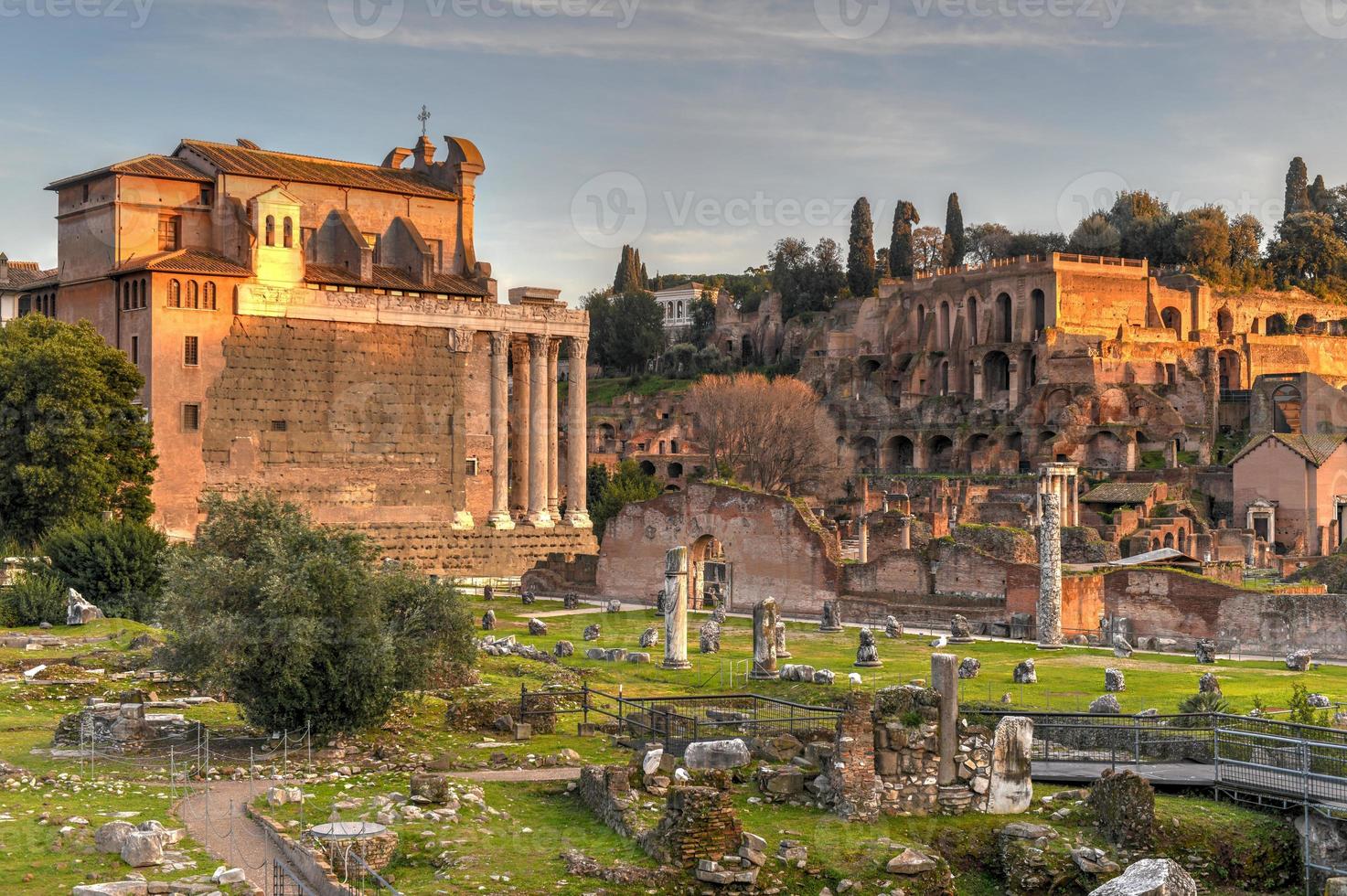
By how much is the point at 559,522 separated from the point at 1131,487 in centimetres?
2654

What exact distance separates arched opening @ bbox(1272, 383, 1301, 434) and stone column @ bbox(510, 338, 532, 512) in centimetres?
4312

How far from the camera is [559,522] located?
170ft

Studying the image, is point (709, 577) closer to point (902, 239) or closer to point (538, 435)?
point (538, 435)

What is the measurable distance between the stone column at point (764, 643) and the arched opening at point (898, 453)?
58.1 meters

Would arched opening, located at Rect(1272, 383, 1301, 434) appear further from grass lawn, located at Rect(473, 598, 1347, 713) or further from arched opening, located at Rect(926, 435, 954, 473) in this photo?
grass lawn, located at Rect(473, 598, 1347, 713)

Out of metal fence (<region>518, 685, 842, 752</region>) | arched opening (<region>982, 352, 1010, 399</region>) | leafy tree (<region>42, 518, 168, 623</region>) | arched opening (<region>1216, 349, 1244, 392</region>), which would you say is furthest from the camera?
arched opening (<region>1216, 349, 1244, 392</region>)

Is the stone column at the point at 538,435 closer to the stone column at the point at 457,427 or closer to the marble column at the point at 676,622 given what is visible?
the stone column at the point at 457,427

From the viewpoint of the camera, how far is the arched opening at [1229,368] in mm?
87062

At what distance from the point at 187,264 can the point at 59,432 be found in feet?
23.8

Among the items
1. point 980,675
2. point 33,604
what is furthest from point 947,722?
point 33,604

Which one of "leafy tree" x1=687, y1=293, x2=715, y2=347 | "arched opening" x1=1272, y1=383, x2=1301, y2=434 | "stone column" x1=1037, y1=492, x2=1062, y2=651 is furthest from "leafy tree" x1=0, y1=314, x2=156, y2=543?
"leafy tree" x1=687, y1=293, x2=715, y2=347

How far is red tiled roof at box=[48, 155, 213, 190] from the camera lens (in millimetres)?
45188

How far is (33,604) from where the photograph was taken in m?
31.4

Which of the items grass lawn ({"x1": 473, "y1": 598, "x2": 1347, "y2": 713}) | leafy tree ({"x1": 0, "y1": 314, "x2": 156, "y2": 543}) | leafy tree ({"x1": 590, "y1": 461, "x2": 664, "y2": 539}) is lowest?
grass lawn ({"x1": 473, "y1": 598, "x2": 1347, "y2": 713})
